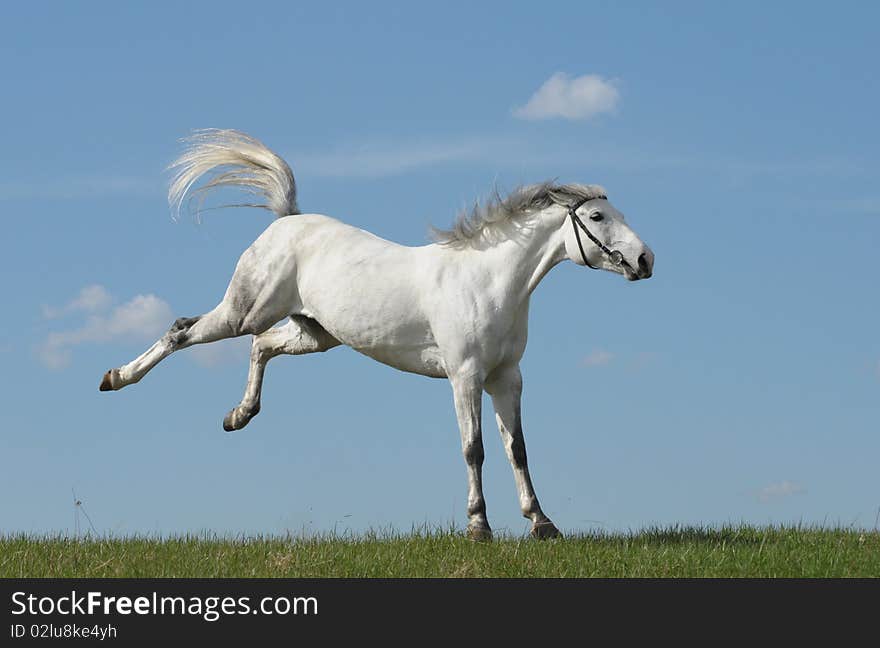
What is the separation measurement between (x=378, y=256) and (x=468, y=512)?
2193 millimetres

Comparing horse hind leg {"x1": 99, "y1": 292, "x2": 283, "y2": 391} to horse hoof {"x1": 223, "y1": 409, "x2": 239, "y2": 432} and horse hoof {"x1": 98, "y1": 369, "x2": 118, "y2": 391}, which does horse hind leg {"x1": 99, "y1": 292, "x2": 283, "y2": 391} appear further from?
horse hoof {"x1": 223, "y1": 409, "x2": 239, "y2": 432}

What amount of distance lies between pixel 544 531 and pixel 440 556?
1279 millimetres

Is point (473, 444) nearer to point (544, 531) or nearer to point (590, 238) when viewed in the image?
point (544, 531)

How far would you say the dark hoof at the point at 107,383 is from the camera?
10.5 m

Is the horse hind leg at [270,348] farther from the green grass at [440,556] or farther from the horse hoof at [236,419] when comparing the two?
the green grass at [440,556]

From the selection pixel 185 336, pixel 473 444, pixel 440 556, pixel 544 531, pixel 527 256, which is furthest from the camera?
pixel 185 336

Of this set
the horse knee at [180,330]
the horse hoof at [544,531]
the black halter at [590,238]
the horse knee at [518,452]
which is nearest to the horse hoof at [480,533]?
the horse hoof at [544,531]

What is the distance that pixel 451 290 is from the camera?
360 inches

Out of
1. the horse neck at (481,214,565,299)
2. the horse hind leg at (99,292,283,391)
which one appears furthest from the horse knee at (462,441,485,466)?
the horse hind leg at (99,292,283,391)

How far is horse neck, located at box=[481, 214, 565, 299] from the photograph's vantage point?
30.1 ft

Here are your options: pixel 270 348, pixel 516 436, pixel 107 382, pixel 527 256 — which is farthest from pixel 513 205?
pixel 107 382

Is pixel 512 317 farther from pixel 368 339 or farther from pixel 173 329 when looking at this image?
pixel 173 329

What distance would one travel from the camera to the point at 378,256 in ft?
31.7
